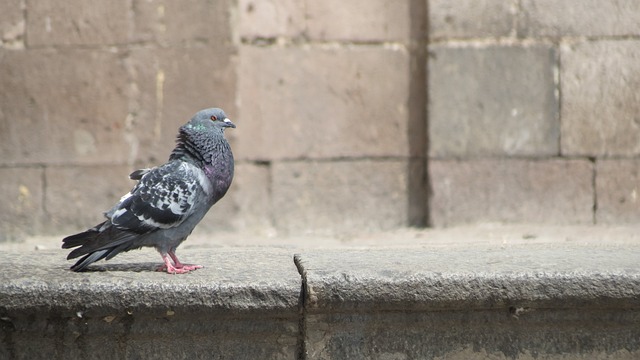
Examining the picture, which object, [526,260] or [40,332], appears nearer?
[40,332]

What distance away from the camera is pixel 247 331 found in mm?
3383

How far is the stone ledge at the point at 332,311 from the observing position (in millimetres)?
3230

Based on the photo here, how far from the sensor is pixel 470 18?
597 cm

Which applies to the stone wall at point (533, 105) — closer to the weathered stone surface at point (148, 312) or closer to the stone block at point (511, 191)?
the stone block at point (511, 191)

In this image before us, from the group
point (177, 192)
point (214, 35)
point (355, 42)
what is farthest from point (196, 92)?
point (177, 192)

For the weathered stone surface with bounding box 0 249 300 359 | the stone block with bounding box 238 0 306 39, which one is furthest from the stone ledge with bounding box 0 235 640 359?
the stone block with bounding box 238 0 306 39

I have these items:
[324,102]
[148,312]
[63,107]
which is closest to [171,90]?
[63,107]

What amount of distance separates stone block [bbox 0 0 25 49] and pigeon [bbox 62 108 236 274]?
2.80m

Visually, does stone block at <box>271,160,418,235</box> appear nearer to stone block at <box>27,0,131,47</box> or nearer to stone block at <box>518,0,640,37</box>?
stone block at <box>518,0,640,37</box>

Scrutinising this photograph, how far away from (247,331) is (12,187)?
3150mm

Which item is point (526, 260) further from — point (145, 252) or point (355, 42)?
point (355, 42)

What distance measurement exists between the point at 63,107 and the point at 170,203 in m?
2.84

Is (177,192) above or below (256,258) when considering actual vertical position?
above

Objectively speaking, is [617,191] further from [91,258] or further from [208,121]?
[91,258]
